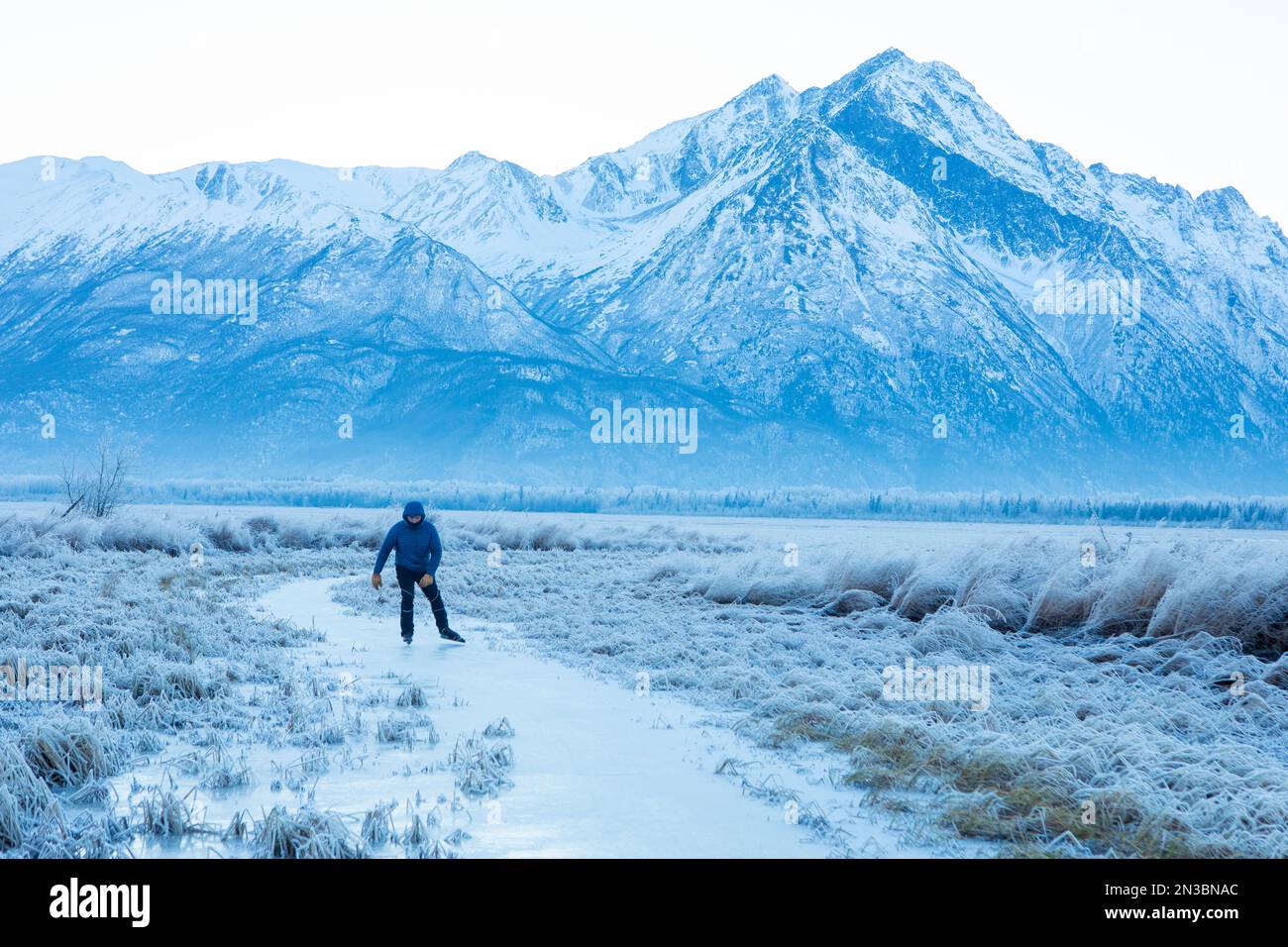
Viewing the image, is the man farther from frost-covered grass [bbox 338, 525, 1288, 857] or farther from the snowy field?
frost-covered grass [bbox 338, 525, 1288, 857]

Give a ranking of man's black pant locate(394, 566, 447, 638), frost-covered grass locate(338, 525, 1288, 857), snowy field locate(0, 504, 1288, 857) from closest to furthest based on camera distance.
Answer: snowy field locate(0, 504, 1288, 857)
frost-covered grass locate(338, 525, 1288, 857)
man's black pant locate(394, 566, 447, 638)

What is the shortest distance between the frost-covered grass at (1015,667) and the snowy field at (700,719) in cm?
4

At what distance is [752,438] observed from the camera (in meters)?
188

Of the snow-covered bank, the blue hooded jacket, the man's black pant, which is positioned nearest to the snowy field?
the snow-covered bank

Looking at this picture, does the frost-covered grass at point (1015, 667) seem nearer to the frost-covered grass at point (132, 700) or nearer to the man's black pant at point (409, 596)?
the man's black pant at point (409, 596)

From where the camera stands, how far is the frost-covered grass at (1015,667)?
686cm

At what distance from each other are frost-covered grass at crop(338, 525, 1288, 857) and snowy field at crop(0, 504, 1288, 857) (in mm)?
37

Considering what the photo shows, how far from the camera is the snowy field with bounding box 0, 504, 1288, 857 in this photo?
639 centimetres

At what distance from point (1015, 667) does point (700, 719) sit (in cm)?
423

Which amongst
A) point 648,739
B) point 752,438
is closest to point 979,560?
point 648,739

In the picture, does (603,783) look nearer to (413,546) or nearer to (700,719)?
(700,719)

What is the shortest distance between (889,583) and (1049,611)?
Answer: 168 inches

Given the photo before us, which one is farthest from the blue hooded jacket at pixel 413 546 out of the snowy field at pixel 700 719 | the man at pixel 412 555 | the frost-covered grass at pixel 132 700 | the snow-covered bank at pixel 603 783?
the snow-covered bank at pixel 603 783
